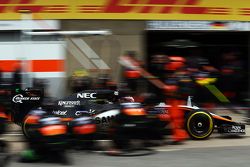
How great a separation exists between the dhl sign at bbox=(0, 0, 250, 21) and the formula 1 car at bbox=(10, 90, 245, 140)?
4744mm

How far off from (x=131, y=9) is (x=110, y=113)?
18.9 feet

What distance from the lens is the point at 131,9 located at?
13914 millimetres

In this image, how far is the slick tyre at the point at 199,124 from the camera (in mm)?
9312

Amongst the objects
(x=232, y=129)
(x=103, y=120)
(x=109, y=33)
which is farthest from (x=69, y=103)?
(x=109, y=33)

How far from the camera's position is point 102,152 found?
8133mm

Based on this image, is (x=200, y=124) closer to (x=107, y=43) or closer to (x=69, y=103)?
(x=69, y=103)

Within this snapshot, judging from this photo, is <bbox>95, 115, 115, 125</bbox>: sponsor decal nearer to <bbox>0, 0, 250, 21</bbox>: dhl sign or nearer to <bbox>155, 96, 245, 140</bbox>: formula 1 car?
<bbox>155, 96, 245, 140</bbox>: formula 1 car

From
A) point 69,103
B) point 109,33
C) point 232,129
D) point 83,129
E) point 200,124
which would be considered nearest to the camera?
point 83,129

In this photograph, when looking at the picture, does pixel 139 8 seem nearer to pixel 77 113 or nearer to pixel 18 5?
pixel 18 5

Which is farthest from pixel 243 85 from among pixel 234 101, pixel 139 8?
pixel 139 8

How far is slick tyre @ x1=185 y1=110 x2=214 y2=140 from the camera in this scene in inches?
367

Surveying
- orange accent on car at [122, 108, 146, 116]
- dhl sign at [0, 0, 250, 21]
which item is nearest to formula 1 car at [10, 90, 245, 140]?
orange accent on car at [122, 108, 146, 116]

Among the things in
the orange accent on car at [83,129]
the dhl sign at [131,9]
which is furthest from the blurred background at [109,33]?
the orange accent on car at [83,129]

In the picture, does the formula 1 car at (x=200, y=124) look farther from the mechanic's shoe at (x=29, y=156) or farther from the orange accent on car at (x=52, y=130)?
Result: the mechanic's shoe at (x=29, y=156)
